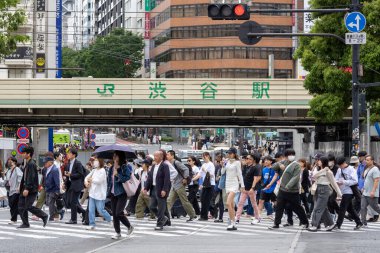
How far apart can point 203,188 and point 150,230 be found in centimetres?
425

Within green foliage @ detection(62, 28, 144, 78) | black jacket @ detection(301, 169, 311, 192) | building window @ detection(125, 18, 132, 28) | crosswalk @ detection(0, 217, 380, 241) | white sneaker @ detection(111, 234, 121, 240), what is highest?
building window @ detection(125, 18, 132, 28)

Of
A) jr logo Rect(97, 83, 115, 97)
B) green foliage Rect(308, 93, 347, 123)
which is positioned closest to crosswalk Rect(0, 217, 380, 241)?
green foliage Rect(308, 93, 347, 123)

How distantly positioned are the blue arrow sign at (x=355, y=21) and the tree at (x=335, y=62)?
484 inches

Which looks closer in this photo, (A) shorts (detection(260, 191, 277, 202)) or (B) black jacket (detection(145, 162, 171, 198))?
(B) black jacket (detection(145, 162, 171, 198))

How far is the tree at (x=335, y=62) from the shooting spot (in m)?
38.6

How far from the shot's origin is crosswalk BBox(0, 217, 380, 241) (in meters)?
19.5

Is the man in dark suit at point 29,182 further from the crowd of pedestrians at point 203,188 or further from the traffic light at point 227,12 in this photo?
the traffic light at point 227,12

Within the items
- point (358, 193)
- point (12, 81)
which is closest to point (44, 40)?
point (12, 81)

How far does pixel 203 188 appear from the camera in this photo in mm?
25078

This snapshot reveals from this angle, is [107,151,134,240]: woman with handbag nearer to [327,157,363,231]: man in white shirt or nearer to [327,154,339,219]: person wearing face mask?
[327,154,339,219]: person wearing face mask

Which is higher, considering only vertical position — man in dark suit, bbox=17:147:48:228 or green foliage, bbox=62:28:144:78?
green foliage, bbox=62:28:144:78

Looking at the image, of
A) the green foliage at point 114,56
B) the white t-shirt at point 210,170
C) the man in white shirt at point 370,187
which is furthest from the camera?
the green foliage at point 114,56

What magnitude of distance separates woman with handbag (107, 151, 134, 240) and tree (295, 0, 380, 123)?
21.6 m

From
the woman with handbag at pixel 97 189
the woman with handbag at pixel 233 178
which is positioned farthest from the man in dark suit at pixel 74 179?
the woman with handbag at pixel 233 178
